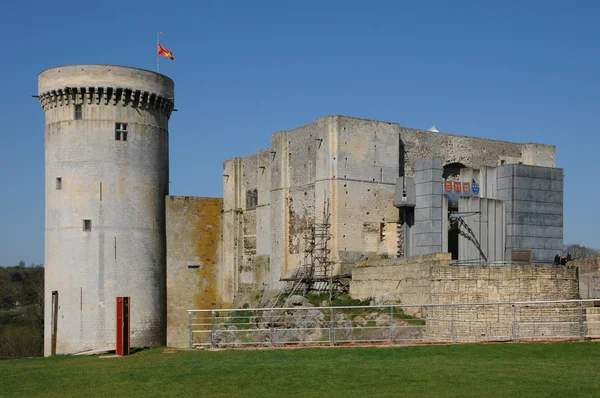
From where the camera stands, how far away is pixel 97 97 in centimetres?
4375

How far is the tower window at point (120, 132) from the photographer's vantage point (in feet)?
145

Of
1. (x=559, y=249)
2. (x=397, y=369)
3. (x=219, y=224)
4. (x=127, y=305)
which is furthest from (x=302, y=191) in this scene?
(x=397, y=369)

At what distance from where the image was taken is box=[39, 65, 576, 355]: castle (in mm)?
40344

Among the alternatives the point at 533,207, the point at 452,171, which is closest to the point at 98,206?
the point at 452,171

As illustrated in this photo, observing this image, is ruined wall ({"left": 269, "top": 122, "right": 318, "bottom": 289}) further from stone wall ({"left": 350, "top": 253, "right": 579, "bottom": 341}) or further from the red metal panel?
the red metal panel

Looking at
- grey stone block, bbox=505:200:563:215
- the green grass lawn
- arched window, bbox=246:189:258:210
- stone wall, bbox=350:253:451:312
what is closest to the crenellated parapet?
arched window, bbox=246:189:258:210

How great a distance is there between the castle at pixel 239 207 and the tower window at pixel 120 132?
0.06m

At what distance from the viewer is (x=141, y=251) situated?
1746 inches

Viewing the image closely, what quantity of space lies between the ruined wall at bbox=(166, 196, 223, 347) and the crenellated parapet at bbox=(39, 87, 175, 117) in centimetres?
520

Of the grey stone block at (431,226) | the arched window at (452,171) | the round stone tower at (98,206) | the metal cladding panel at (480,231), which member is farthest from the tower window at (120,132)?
the metal cladding panel at (480,231)

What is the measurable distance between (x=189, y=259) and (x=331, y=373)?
2985 cm

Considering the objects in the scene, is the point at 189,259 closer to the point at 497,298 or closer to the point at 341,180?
the point at 341,180

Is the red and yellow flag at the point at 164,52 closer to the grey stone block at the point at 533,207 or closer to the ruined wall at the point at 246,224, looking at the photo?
the ruined wall at the point at 246,224

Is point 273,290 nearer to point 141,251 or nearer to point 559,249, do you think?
point 141,251
